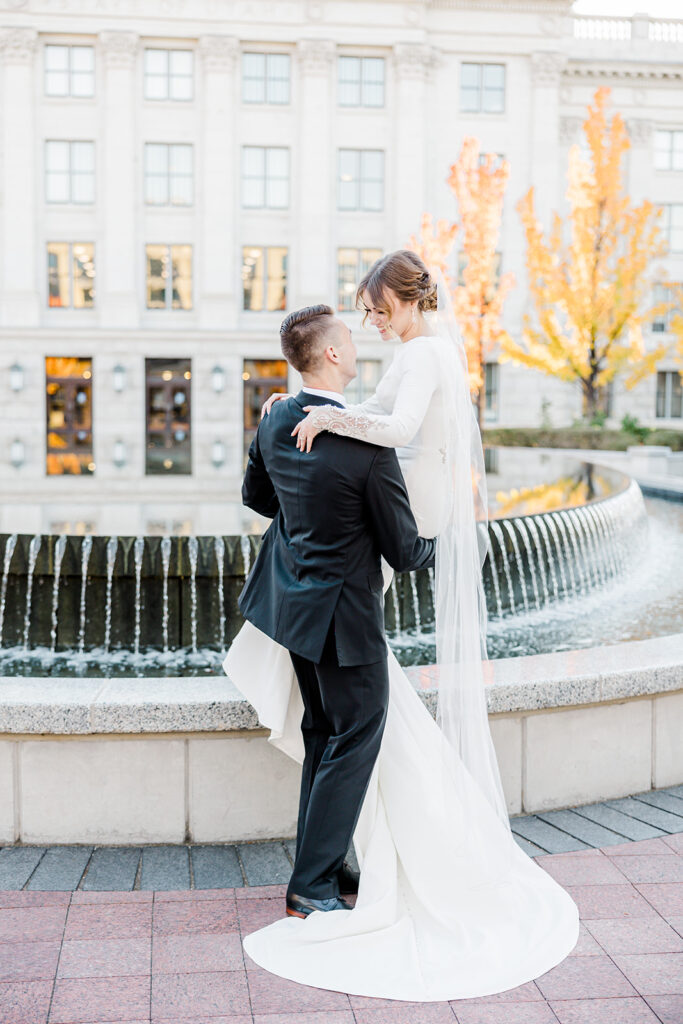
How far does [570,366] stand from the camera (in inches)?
1168

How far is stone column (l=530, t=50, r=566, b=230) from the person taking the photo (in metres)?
34.9

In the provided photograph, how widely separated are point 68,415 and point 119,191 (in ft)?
24.3

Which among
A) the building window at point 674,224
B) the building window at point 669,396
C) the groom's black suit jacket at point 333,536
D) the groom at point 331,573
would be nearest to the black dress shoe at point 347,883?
the groom at point 331,573

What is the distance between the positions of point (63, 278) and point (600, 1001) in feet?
108

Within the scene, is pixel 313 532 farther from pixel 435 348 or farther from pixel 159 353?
pixel 159 353

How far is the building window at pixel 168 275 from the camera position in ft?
110

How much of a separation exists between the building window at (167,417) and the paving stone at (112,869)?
97.2ft

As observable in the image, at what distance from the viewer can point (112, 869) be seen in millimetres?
4102

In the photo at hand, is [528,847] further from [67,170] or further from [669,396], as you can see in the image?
[669,396]

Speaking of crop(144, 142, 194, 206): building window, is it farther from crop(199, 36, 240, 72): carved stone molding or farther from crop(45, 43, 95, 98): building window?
crop(45, 43, 95, 98): building window

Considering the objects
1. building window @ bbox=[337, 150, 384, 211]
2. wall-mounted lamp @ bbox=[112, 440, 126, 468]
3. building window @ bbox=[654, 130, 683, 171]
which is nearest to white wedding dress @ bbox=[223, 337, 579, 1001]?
wall-mounted lamp @ bbox=[112, 440, 126, 468]

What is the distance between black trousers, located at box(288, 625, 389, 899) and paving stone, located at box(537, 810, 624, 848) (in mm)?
1315

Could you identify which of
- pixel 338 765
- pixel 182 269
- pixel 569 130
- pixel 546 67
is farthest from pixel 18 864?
pixel 569 130

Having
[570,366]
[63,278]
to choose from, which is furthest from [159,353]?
[570,366]
